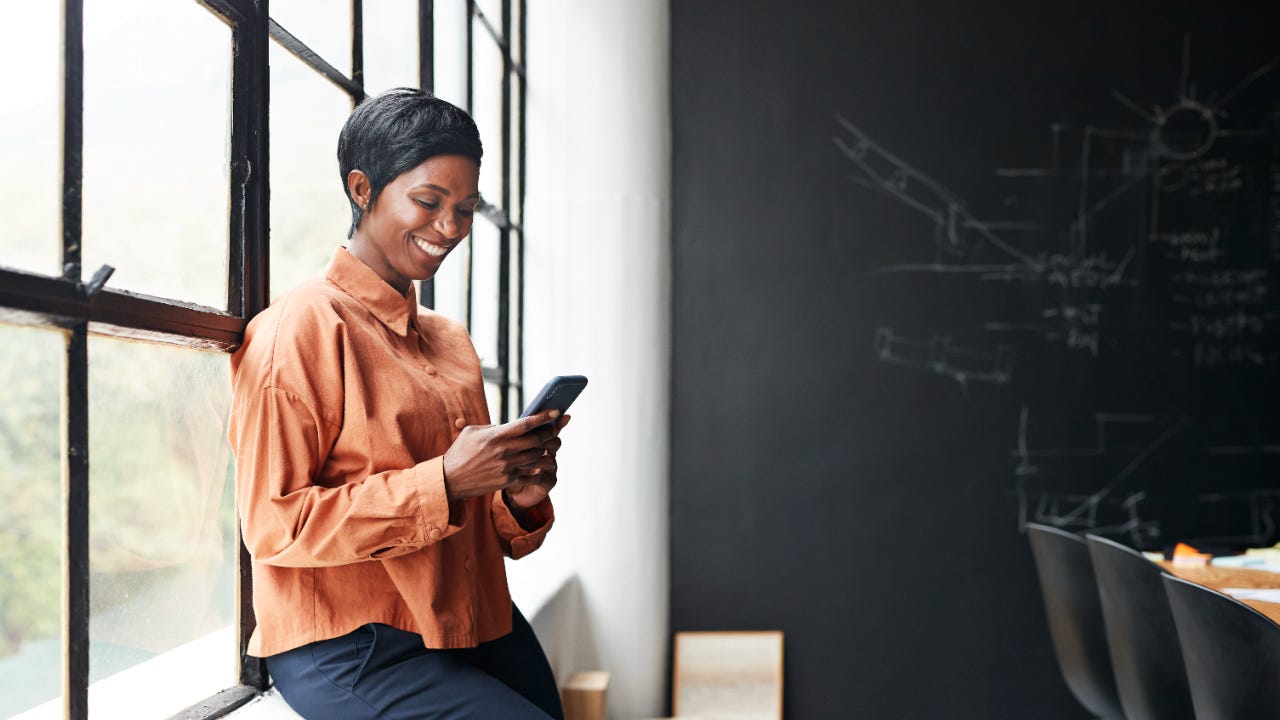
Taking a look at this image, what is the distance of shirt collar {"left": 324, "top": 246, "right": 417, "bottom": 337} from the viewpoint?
1.45m

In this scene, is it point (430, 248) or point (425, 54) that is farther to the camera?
point (425, 54)

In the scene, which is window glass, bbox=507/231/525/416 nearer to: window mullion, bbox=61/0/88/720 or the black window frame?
the black window frame

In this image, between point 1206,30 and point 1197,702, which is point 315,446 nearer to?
point 1197,702

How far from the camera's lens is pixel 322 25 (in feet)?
6.53

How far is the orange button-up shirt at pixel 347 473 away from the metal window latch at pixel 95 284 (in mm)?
183

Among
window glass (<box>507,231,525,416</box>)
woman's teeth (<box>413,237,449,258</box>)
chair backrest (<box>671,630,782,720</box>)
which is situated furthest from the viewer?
chair backrest (<box>671,630,782,720</box>)

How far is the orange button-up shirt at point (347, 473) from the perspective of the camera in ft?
4.09

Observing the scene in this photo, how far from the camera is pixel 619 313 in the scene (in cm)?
363

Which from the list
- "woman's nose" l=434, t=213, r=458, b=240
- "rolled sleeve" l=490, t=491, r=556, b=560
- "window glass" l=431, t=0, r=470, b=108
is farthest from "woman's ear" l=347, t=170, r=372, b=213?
"window glass" l=431, t=0, r=470, b=108

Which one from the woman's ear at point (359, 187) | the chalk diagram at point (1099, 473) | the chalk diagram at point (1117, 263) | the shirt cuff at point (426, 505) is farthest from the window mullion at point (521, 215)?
the shirt cuff at point (426, 505)

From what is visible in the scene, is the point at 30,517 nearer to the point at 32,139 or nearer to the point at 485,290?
the point at 32,139

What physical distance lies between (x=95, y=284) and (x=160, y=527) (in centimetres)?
42

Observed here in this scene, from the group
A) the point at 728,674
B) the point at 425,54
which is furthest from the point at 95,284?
the point at 728,674

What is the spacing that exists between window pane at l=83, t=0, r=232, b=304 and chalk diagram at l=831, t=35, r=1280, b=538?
2817 mm
